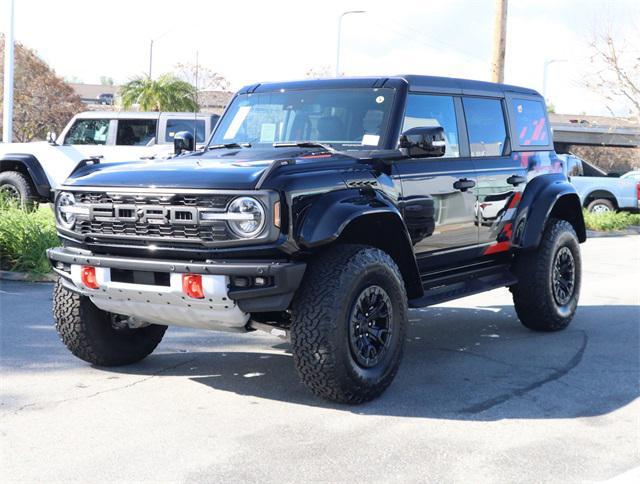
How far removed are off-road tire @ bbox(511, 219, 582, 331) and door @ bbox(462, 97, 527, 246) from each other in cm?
36

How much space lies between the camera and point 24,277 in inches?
375

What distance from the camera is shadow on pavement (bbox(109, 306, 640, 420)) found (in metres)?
5.25

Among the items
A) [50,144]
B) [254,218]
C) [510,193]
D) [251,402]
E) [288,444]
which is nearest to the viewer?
[288,444]

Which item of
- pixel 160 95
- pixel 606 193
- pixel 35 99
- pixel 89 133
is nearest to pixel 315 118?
pixel 89 133

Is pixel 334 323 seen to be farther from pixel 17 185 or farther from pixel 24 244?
pixel 17 185

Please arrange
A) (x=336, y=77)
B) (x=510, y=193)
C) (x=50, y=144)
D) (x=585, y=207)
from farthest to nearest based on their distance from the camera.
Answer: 1. (x=585, y=207)
2. (x=50, y=144)
3. (x=510, y=193)
4. (x=336, y=77)

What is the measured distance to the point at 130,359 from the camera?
20.0ft

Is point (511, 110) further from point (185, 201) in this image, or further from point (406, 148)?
point (185, 201)

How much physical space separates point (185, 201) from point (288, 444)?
1454 mm

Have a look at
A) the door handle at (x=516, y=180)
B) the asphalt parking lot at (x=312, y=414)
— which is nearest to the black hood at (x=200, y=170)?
the asphalt parking lot at (x=312, y=414)

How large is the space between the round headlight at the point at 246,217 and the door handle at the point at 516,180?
9.65 ft

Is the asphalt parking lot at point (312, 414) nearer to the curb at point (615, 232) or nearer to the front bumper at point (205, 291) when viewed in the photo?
the front bumper at point (205, 291)

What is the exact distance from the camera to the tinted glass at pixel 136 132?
1495cm

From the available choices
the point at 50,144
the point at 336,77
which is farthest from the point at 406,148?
the point at 50,144
